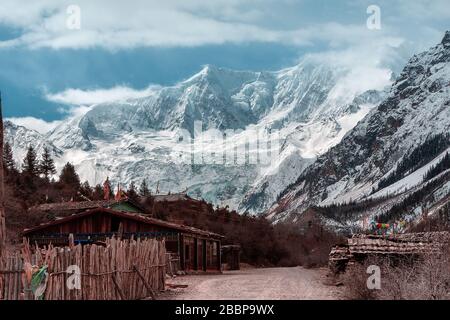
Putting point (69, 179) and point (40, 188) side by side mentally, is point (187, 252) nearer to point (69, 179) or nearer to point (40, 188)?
point (40, 188)

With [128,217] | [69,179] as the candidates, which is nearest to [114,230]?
[128,217]

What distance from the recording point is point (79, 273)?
17.1 m

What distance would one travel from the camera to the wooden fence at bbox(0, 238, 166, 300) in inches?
638

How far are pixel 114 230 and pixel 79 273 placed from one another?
27.6 metres

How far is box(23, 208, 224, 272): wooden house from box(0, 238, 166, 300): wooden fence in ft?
71.7

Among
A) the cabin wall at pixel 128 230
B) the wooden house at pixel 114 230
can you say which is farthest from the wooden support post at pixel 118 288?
the wooden house at pixel 114 230

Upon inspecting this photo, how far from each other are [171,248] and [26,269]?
27455 millimetres

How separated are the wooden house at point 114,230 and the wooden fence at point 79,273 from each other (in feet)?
71.7

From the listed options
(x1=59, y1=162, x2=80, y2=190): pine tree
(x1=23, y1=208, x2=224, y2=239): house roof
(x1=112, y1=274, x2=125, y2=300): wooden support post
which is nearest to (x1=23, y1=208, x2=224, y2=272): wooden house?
(x1=23, y1=208, x2=224, y2=239): house roof

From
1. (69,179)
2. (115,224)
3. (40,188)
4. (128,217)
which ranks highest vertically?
(69,179)

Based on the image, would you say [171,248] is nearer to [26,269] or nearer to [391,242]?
[391,242]

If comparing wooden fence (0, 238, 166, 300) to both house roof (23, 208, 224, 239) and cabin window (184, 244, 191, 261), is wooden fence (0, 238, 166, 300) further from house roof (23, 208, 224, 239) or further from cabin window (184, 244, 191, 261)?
cabin window (184, 244, 191, 261)

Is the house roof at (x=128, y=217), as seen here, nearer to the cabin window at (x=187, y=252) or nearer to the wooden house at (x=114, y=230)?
the wooden house at (x=114, y=230)
